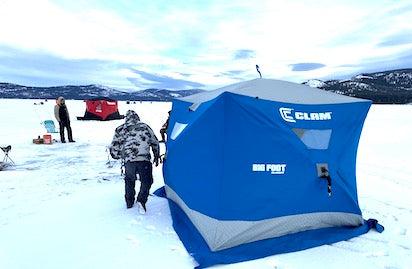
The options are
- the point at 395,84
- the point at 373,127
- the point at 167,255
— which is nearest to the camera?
the point at 167,255

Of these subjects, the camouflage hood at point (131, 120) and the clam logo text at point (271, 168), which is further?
the camouflage hood at point (131, 120)

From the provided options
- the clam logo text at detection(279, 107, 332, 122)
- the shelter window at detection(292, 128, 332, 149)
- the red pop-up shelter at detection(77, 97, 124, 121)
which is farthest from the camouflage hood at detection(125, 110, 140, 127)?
the red pop-up shelter at detection(77, 97, 124, 121)

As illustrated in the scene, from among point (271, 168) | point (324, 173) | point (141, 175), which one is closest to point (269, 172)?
point (271, 168)

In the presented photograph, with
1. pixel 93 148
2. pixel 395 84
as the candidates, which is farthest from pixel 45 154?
pixel 395 84

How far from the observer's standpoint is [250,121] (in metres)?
4.36

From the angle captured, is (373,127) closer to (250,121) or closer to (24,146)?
(250,121)

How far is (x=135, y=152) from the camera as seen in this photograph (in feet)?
18.2

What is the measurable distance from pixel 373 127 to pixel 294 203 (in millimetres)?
14982

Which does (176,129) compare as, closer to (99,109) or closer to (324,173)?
(324,173)

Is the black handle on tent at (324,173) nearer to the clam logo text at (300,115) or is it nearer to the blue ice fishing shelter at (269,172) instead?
the blue ice fishing shelter at (269,172)

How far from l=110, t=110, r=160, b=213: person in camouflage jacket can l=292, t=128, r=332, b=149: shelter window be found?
104 inches

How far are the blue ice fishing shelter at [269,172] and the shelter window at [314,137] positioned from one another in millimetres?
15

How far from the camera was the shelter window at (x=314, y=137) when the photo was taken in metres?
4.66

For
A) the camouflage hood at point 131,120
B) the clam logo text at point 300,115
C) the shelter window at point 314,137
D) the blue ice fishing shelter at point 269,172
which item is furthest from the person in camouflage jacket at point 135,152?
the shelter window at point 314,137
